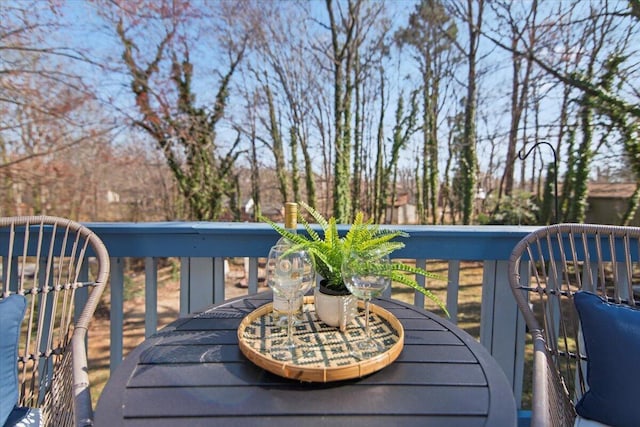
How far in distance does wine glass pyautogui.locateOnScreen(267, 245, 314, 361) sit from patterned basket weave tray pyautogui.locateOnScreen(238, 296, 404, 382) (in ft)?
0.16

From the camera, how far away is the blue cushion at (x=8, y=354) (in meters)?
0.83

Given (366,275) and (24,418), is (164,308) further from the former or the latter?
(366,275)

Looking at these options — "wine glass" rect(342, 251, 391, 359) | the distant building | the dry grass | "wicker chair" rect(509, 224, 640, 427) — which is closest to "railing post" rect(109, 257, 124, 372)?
"wine glass" rect(342, 251, 391, 359)

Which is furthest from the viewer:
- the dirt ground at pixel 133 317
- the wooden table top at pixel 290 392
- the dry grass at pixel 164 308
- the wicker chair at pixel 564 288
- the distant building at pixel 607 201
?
the distant building at pixel 607 201

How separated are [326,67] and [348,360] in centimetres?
812

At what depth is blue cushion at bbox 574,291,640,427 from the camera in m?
0.82

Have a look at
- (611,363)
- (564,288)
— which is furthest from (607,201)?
(611,363)

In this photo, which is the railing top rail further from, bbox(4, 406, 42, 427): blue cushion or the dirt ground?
the dirt ground

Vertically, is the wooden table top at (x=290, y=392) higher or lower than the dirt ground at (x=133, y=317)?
higher

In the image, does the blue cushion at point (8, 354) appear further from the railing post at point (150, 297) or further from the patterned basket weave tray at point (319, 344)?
the patterned basket weave tray at point (319, 344)

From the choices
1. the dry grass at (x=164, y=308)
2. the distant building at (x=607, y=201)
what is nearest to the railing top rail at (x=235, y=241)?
the dry grass at (x=164, y=308)

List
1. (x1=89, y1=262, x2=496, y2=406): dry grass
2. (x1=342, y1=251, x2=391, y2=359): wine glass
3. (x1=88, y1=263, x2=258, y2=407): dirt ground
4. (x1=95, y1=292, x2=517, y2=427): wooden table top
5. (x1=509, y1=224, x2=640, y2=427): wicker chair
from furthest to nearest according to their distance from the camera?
(x1=89, y1=262, x2=496, y2=406): dry grass
(x1=88, y1=263, x2=258, y2=407): dirt ground
(x1=509, y1=224, x2=640, y2=427): wicker chair
(x1=342, y1=251, x2=391, y2=359): wine glass
(x1=95, y1=292, x2=517, y2=427): wooden table top

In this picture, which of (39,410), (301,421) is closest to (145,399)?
(301,421)

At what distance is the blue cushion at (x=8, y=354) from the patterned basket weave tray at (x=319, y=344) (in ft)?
1.98
